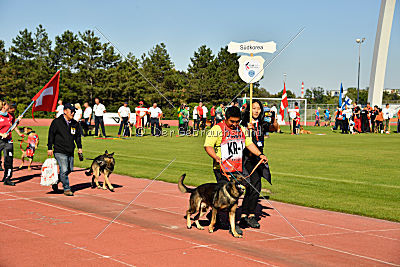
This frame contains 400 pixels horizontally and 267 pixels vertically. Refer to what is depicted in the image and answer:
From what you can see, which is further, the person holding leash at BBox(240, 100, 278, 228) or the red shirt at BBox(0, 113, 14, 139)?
the red shirt at BBox(0, 113, 14, 139)

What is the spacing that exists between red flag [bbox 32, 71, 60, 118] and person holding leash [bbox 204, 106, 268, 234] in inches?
246

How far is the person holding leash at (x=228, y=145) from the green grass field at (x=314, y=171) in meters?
3.04

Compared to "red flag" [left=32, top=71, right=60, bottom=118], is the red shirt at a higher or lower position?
lower

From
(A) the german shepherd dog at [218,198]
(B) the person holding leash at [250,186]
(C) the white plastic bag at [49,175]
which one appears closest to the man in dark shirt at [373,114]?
(B) the person holding leash at [250,186]

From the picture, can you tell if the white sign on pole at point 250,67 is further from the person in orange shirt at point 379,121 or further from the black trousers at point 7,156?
the person in orange shirt at point 379,121

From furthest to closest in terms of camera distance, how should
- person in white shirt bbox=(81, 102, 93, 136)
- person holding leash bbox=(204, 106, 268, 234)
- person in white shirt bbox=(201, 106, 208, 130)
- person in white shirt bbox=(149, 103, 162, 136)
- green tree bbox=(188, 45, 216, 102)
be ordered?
green tree bbox=(188, 45, 216, 102) < person in white shirt bbox=(201, 106, 208, 130) < person in white shirt bbox=(149, 103, 162, 136) < person in white shirt bbox=(81, 102, 93, 136) < person holding leash bbox=(204, 106, 268, 234)

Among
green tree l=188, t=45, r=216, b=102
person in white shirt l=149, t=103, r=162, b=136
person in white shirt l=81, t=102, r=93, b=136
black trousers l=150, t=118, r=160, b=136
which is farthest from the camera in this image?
green tree l=188, t=45, r=216, b=102

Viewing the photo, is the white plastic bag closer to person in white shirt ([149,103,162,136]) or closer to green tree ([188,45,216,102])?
person in white shirt ([149,103,162,136])

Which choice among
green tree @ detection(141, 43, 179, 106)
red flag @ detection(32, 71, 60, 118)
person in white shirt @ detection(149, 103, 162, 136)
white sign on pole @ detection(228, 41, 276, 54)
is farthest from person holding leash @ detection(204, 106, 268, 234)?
green tree @ detection(141, 43, 179, 106)

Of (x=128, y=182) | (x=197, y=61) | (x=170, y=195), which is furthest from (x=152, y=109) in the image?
(x=197, y=61)

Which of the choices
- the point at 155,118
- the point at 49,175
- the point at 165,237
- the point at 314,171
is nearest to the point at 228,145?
the point at 165,237

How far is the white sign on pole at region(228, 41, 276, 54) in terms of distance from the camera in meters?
10.3

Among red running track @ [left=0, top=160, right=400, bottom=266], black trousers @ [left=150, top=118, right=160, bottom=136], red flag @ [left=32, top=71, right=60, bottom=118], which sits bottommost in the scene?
red running track @ [left=0, top=160, right=400, bottom=266]

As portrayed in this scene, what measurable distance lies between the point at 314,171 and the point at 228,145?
810cm
